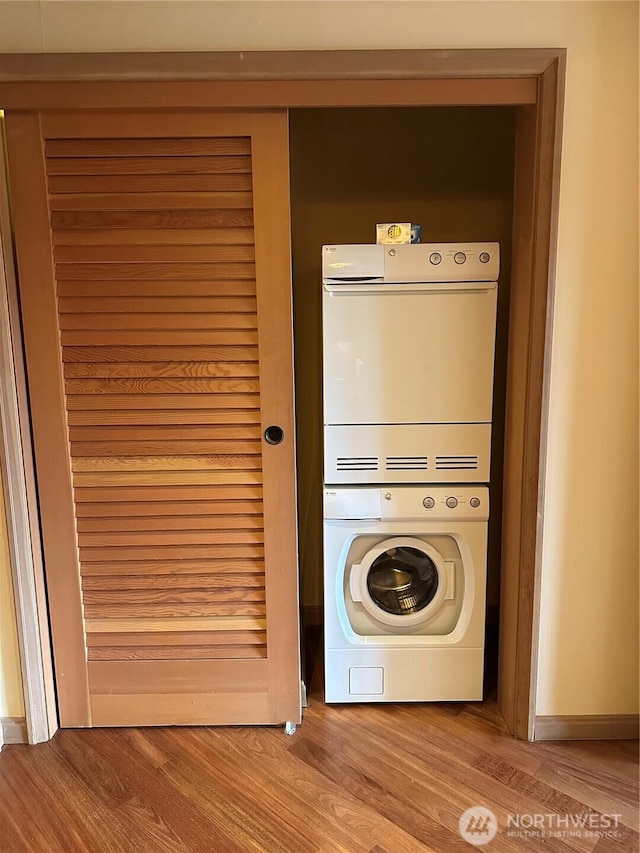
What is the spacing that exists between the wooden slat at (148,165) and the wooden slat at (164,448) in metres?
0.75

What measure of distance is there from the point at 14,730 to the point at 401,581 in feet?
4.30

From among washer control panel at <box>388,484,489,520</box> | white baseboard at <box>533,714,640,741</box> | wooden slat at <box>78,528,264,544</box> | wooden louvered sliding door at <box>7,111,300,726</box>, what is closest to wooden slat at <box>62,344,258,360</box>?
wooden louvered sliding door at <box>7,111,300,726</box>

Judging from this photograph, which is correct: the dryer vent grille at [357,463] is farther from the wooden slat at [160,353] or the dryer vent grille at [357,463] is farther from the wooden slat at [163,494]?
the wooden slat at [160,353]

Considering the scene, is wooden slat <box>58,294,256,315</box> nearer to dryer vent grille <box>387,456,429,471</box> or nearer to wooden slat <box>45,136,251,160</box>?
wooden slat <box>45,136,251,160</box>

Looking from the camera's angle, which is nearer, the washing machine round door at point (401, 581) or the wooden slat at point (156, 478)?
the wooden slat at point (156, 478)

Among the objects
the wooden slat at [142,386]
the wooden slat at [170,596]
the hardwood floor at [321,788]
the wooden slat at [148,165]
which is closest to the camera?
A: the hardwood floor at [321,788]

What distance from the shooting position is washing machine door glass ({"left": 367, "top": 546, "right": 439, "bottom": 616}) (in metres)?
1.97

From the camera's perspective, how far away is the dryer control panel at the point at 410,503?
1.83m

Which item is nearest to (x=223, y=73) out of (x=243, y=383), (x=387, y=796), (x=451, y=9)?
(x=451, y=9)

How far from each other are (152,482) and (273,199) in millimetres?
881

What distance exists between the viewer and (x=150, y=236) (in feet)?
5.33

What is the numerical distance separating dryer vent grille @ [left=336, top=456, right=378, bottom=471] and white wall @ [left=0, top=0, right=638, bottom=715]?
0.52m

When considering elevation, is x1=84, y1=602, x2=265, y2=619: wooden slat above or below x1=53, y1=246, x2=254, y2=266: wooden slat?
below

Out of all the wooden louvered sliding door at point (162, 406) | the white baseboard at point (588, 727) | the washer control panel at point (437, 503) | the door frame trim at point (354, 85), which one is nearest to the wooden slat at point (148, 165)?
the wooden louvered sliding door at point (162, 406)
